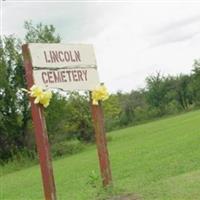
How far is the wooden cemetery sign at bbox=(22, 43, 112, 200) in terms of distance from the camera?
25.3 ft

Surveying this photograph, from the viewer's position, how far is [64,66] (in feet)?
27.9

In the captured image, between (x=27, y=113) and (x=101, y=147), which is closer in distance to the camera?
(x=101, y=147)

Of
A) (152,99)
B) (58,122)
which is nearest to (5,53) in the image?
(58,122)

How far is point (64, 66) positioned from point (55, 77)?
26cm

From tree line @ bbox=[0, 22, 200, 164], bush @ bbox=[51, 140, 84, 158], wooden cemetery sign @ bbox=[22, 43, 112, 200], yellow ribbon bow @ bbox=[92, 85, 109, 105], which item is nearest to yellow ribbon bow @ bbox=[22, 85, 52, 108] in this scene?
wooden cemetery sign @ bbox=[22, 43, 112, 200]

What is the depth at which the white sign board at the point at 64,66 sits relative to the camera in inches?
318

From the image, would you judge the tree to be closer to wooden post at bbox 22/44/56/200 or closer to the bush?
the bush

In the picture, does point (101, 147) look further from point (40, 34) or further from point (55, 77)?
point (40, 34)

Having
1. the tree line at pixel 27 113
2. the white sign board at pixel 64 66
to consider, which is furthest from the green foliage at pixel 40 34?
the white sign board at pixel 64 66

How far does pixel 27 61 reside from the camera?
7.99 metres

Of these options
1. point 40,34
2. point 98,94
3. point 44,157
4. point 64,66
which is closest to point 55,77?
point 64,66

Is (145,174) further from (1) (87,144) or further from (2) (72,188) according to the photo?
(1) (87,144)

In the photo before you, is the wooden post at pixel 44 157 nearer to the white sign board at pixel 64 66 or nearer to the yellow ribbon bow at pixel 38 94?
the yellow ribbon bow at pixel 38 94

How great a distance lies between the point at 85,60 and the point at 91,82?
0.36 metres
